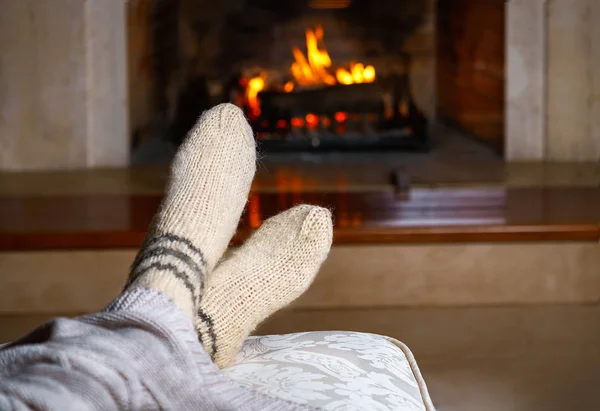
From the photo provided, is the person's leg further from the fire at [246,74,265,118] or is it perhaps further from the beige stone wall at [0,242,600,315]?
the fire at [246,74,265,118]

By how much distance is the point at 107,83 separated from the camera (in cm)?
218

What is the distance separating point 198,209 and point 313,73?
143 centimetres

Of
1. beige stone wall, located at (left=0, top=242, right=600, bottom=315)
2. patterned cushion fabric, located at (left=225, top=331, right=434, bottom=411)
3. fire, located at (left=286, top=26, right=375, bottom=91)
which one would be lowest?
beige stone wall, located at (left=0, top=242, right=600, bottom=315)

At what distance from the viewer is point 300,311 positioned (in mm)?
1396

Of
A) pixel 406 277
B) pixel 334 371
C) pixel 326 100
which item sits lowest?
pixel 406 277

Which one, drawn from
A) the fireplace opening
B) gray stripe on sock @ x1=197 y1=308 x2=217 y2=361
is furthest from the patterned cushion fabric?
the fireplace opening

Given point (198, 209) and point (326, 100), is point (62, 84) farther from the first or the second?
point (198, 209)

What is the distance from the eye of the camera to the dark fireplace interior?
224 centimetres

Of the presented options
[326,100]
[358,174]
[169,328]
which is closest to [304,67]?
[326,100]

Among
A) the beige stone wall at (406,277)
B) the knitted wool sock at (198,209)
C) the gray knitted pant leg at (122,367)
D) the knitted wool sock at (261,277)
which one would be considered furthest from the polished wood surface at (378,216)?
the gray knitted pant leg at (122,367)

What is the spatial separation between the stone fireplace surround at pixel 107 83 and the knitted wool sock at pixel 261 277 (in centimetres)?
133

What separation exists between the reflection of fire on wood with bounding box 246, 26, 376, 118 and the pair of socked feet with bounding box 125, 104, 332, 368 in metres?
1.15

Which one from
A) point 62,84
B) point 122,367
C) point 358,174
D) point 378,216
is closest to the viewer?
point 122,367

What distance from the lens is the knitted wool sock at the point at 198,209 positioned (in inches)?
29.0
